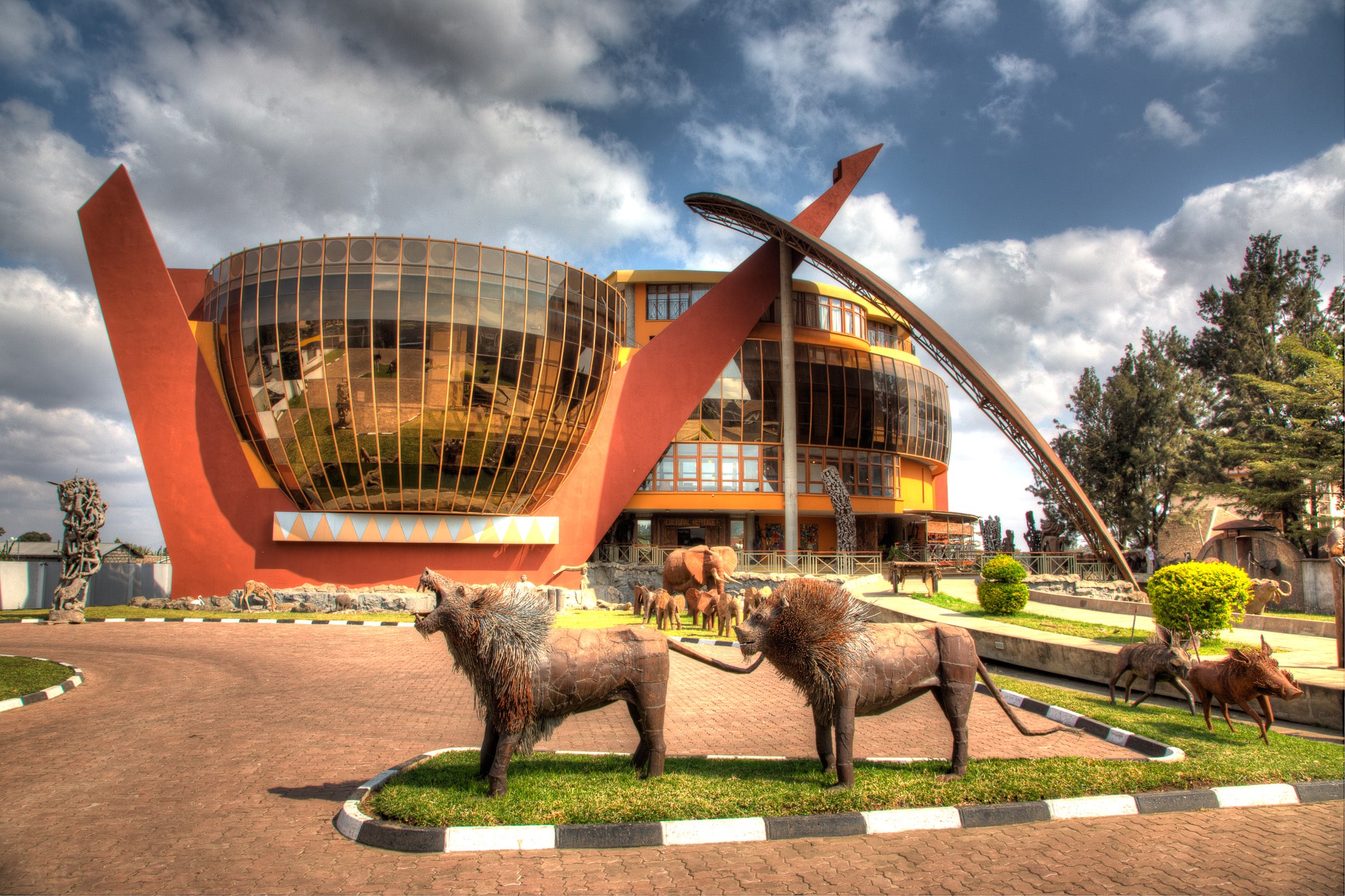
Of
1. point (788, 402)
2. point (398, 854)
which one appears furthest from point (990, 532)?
point (398, 854)

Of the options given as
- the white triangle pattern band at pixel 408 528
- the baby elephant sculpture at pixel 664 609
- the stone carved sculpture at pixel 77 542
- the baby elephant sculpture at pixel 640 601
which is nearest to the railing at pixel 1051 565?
the baby elephant sculpture at pixel 664 609

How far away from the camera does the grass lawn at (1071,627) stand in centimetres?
1363

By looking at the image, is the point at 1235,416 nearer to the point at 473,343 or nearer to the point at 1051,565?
the point at 1051,565

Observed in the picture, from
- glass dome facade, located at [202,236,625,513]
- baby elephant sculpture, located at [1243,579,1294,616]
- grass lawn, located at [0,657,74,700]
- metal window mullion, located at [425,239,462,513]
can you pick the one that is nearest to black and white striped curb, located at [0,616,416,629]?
glass dome facade, located at [202,236,625,513]

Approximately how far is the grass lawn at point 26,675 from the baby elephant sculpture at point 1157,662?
16.0 metres

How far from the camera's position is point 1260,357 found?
3338 cm

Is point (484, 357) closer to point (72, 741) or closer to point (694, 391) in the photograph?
point (694, 391)

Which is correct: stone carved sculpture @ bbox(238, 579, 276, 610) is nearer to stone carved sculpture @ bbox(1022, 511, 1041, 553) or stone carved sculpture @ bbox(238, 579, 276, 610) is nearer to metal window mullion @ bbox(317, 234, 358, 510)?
metal window mullion @ bbox(317, 234, 358, 510)

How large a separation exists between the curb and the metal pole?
28.1 meters

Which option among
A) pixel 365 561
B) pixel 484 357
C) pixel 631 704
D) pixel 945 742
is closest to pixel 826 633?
pixel 631 704

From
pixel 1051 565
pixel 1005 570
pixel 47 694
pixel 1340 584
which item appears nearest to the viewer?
pixel 47 694

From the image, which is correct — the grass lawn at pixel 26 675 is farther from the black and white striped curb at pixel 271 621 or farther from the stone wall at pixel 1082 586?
the stone wall at pixel 1082 586

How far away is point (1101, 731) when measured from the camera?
8594mm

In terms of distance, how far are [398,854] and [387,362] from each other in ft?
72.6
